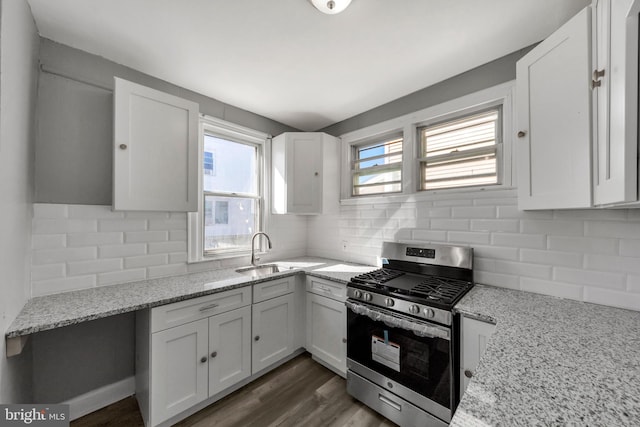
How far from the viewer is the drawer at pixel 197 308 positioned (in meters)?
1.54

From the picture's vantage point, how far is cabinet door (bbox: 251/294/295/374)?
2.04 meters

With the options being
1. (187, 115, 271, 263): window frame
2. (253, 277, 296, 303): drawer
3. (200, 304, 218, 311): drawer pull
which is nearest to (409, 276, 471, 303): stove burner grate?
(253, 277, 296, 303): drawer

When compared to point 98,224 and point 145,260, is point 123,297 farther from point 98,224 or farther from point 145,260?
point 98,224

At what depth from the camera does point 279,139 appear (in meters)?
2.78

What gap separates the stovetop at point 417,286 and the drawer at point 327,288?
0.63ft

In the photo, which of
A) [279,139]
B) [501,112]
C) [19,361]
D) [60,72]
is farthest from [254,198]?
[501,112]

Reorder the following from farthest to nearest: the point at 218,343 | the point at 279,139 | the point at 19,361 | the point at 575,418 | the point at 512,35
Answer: the point at 279,139, the point at 218,343, the point at 512,35, the point at 19,361, the point at 575,418

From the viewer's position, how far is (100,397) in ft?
5.77

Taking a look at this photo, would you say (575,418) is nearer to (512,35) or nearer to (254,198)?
(512,35)

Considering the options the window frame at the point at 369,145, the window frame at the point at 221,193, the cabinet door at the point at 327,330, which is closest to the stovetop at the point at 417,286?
the cabinet door at the point at 327,330

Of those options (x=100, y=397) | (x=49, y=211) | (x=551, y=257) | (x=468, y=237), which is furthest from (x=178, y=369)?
(x=551, y=257)

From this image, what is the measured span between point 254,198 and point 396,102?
5.99ft

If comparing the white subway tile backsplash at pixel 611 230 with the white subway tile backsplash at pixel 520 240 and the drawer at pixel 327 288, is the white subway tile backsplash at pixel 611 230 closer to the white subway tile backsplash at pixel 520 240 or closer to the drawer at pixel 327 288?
the white subway tile backsplash at pixel 520 240

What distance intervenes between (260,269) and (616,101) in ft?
8.58
